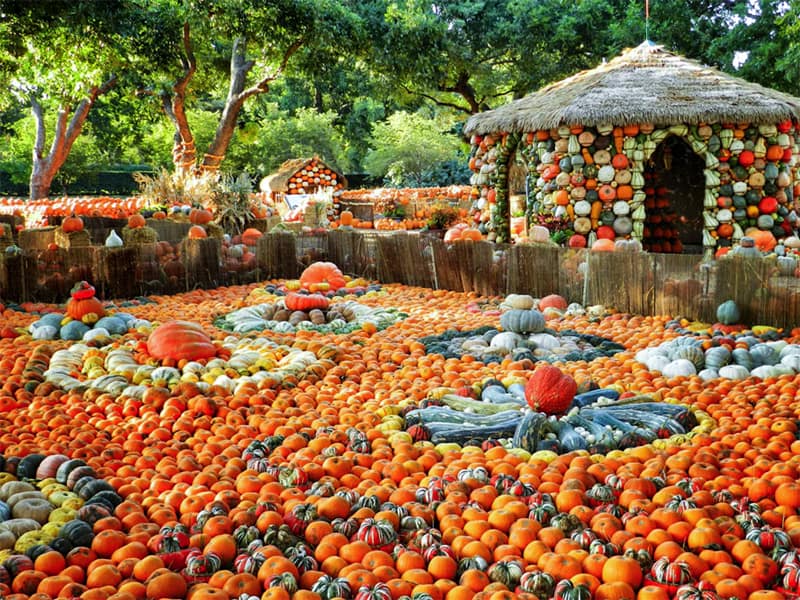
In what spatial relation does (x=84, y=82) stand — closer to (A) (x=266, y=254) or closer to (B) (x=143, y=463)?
(A) (x=266, y=254)

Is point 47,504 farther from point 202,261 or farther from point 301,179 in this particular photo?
point 301,179

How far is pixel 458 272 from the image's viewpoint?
9.97 m

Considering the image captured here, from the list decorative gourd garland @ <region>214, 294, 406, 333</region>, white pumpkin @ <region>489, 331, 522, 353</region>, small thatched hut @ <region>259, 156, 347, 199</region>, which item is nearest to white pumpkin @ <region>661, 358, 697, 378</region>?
white pumpkin @ <region>489, 331, 522, 353</region>

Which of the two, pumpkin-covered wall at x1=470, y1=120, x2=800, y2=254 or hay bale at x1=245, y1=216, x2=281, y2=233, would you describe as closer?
pumpkin-covered wall at x1=470, y1=120, x2=800, y2=254

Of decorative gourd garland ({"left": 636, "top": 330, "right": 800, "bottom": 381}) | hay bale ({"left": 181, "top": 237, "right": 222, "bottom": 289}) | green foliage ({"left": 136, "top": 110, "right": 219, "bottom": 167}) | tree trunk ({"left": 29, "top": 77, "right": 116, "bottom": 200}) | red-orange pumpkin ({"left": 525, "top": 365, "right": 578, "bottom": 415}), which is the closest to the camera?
red-orange pumpkin ({"left": 525, "top": 365, "right": 578, "bottom": 415})

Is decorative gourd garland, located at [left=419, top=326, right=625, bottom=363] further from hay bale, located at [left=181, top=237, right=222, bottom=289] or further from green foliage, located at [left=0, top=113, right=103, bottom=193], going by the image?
green foliage, located at [left=0, top=113, right=103, bottom=193]

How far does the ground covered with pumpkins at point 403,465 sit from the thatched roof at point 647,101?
574 cm

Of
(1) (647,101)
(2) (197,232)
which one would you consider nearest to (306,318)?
(2) (197,232)

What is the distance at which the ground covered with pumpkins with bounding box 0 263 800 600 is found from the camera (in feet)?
9.65

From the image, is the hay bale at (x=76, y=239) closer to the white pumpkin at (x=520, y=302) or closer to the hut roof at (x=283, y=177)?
the white pumpkin at (x=520, y=302)

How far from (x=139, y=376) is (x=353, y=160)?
35.6 meters

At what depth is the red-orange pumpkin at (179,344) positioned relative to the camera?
618 cm

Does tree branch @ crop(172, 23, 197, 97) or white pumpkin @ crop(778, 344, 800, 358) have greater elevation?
tree branch @ crop(172, 23, 197, 97)

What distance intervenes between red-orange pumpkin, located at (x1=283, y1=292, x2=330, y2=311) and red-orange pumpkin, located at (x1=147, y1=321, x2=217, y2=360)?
198 centimetres
